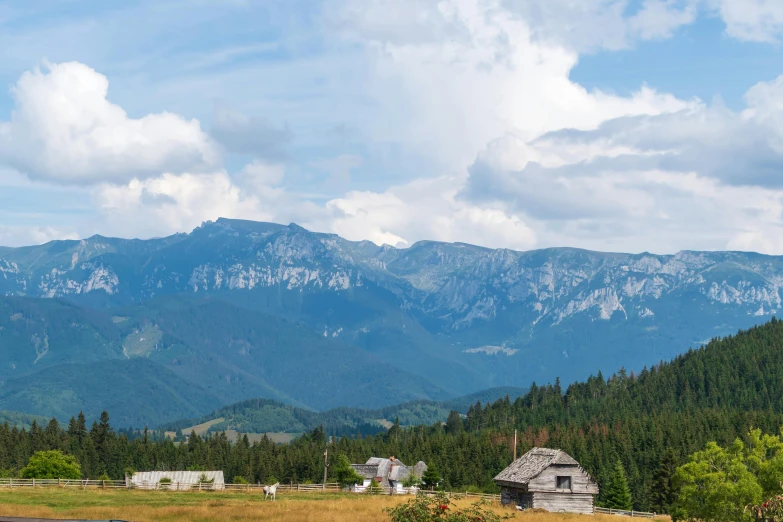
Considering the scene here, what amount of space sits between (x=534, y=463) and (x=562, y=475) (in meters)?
3.26

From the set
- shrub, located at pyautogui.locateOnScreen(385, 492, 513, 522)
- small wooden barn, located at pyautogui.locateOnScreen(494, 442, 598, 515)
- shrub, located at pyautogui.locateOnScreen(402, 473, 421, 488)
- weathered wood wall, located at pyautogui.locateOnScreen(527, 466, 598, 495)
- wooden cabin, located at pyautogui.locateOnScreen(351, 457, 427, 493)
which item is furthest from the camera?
wooden cabin, located at pyautogui.locateOnScreen(351, 457, 427, 493)

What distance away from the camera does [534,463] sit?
327 feet

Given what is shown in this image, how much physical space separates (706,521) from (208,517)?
32905 mm

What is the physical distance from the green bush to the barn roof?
262ft

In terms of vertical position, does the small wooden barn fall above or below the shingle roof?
below

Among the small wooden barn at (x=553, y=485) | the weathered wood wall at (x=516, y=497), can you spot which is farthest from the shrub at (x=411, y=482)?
the small wooden barn at (x=553, y=485)

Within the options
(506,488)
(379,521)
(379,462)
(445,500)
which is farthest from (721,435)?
(445,500)

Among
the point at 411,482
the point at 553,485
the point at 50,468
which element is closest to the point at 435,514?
the point at 553,485

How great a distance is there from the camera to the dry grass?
5994 centimetres

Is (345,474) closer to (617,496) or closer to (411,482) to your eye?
(411,482)

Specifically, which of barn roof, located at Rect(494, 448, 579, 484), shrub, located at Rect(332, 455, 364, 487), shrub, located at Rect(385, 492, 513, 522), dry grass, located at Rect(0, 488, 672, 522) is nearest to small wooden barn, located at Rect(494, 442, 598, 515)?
barn roof, located at Rect(494, 448, 579, 484)

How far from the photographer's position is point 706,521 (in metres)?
66.9

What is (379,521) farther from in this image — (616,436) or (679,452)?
(616,436)

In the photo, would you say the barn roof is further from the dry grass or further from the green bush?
the green bush
